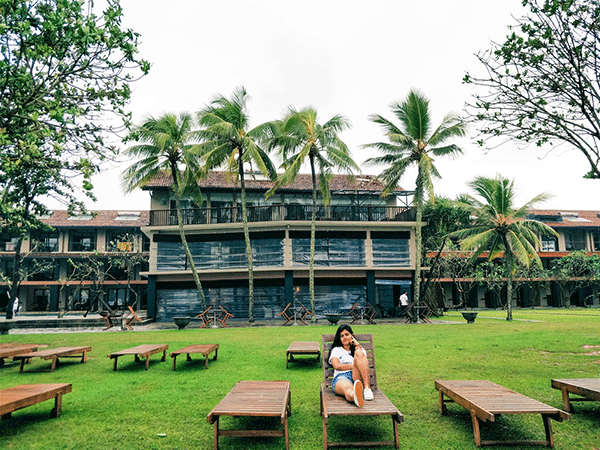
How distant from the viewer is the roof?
39969 mm

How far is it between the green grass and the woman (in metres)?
0.49

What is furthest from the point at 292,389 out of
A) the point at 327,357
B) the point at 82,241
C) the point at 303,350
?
the point at 82,241

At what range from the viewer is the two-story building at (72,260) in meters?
33.8

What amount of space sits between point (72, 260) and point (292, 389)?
32062mm

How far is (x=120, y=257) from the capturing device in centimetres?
3338

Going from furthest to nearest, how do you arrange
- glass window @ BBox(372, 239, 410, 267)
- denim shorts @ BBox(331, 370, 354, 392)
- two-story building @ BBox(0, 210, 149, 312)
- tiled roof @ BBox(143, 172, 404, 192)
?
1. two-story building @ BBox(0, 210, 149, 312)
2. tiled roof @ BBox(143, 172, 404, 192)
3. glass window @ BBox(372, 239, 410, 267)
4. denim shorts @ BBox(331, 370, 354, 392)

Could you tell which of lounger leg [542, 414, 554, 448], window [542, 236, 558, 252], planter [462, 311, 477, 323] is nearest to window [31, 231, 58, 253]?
planter [462, 311, 477, 323]

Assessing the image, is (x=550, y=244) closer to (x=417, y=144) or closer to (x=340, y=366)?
(x=417, y=144)

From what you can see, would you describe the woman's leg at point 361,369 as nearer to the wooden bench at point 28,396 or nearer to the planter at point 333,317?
the wooden bench at point 28,396

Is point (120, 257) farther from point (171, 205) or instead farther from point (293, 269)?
point (293, 269)

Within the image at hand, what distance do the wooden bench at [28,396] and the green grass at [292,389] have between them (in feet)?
0.93

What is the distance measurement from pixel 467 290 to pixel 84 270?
31.0 metres

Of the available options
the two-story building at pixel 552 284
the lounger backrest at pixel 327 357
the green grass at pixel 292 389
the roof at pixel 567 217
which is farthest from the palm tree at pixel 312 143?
the roof at pixel 567 217

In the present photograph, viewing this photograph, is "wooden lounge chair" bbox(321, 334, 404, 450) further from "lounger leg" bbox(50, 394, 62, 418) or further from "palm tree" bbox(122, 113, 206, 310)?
"palm tree" bbox(122, 113, 206, 310)
